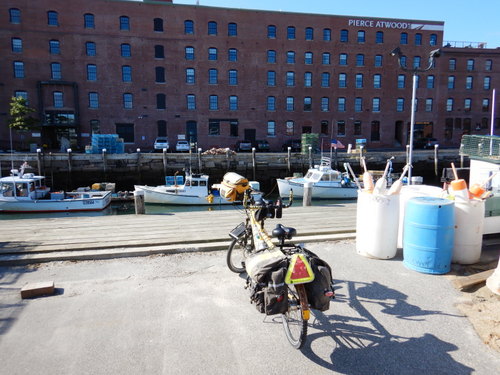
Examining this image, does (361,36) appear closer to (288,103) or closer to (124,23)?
(288,103)

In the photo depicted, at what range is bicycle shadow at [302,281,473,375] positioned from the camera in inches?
140

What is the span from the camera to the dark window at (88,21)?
40.7 meters

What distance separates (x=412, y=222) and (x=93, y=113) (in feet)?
139

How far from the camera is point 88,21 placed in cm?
4081

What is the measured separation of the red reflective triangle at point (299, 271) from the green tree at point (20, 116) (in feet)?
136

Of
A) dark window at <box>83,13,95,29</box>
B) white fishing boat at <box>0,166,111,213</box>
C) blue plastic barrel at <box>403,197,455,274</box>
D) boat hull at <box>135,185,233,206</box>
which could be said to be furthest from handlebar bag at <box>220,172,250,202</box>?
dark window at <box>83,13,95,29</box>

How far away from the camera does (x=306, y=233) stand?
26.5 feet

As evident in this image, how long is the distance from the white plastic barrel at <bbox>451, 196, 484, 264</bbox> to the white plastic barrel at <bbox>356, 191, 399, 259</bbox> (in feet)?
3.16

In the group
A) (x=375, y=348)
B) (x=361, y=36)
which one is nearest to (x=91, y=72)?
(x=361, y=36)

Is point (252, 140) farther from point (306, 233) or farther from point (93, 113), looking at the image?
point (306, 233)

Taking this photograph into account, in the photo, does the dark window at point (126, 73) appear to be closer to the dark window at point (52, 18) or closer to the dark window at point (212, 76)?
the dark window at point (52, 18)

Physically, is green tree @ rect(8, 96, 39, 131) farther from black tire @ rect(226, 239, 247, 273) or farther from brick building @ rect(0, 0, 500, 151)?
black tire @ rect(226, 239, 247, 273)

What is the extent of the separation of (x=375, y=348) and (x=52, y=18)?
157 ft

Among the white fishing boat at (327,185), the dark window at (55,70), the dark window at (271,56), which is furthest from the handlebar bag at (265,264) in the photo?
the dark window at (55,70)
